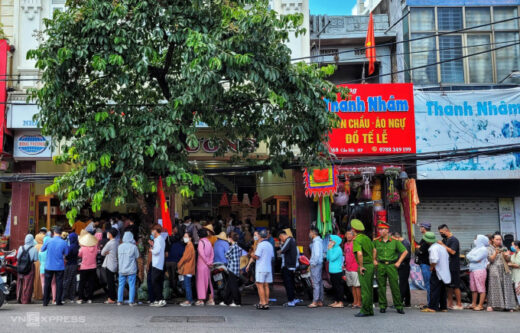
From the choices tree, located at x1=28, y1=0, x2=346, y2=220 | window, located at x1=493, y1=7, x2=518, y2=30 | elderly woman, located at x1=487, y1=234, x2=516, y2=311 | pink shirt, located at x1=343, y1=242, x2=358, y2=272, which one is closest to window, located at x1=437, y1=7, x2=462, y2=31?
window, located at x1=493, y1=7, x2=518, y2=30

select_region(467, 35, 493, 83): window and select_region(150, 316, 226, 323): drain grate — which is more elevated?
select_region(467, 35, 493, 83): window

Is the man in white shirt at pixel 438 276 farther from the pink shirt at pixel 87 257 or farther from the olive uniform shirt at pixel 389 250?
the pink shirt at pixel 87 257

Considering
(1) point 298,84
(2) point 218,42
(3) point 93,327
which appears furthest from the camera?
(1) point 298,84

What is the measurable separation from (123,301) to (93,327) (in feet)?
10.5

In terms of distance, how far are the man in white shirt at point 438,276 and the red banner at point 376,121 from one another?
4871 millimetres

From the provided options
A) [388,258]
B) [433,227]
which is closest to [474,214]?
[433,227]

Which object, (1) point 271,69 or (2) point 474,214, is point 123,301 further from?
(2) point 474,214

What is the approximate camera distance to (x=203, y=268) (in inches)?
459

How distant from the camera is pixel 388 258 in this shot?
10.2m

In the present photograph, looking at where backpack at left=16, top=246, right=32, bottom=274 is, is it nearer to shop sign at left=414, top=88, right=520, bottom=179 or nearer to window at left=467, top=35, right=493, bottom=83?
shop sign at left=414, top=88, right=520, bottom=179

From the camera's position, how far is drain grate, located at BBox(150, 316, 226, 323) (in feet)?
31.1

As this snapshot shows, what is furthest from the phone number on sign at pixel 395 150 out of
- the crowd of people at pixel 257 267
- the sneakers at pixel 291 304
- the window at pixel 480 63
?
the sneakers at pixel 291 304

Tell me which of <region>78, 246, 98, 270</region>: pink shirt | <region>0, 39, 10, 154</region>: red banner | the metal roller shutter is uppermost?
<region>0, 39, 10, 154</region>: red banner

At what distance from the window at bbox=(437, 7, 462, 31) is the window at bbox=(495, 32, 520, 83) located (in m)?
1.36
